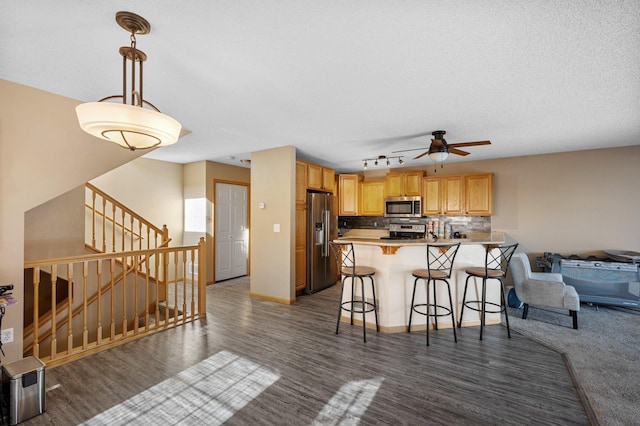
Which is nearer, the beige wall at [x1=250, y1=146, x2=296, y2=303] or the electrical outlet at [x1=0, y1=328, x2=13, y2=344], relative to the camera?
the electrical outlet at [x1=0, y1=328, x2=13, y2=344]

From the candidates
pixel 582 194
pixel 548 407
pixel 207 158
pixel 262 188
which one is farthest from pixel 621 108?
pixel 207 158

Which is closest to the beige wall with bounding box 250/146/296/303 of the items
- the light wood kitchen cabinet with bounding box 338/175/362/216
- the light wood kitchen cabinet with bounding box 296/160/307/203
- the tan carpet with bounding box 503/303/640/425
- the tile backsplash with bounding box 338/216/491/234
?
the light wood kitchen cabinet with bounding box 296/160/307/203

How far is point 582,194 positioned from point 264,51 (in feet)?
18.4

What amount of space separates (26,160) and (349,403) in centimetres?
344

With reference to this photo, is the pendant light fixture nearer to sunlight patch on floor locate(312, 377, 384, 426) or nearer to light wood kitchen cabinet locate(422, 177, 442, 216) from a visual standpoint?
sunlight patch on floor locate(312, 377, 384, 426)

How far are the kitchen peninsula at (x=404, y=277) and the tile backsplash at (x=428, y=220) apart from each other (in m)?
2.17

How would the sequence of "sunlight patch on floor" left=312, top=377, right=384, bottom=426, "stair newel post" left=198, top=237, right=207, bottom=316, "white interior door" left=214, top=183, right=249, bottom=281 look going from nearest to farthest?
"sunlight patch on floor" left=312, top=377, right=384, bottom=426 → "stair newel post" left=198, top=237, right=207, bottom=316 → "white interior door" left=214, top=183, right=249, bottom=281

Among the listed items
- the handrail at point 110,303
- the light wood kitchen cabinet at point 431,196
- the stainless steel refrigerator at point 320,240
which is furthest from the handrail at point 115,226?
the light wood kitchen cabinet at point 431,196

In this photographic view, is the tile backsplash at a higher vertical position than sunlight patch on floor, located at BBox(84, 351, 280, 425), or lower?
higher

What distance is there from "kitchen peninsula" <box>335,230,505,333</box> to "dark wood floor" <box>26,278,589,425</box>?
0.74ft

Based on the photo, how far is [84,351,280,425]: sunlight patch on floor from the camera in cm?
201

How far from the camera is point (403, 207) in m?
6.13

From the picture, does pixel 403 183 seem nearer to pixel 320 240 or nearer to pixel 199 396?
pixel 320 240

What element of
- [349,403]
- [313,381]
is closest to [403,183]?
[313,381]
